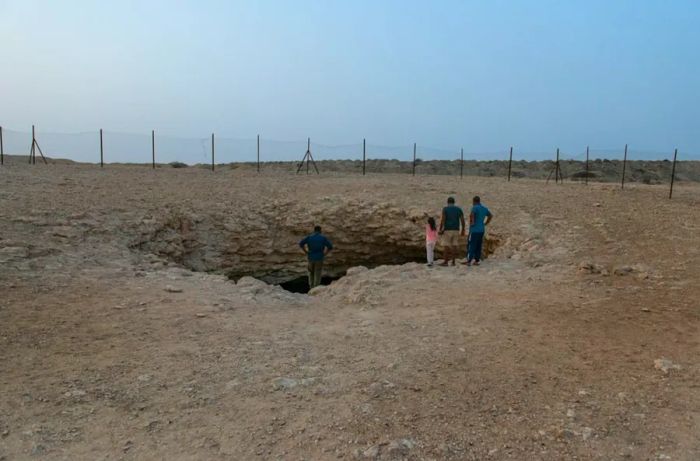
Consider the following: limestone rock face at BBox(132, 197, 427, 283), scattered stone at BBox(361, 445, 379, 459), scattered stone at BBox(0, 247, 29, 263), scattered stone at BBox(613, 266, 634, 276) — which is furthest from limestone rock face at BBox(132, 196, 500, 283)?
scattered stone at BBox(361, 445, 379, 459)

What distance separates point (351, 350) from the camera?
18.5ft

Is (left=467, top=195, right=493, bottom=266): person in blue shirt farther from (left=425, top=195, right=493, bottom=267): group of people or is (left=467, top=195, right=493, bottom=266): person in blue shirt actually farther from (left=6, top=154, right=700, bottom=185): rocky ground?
(left=6, top=154, right=700, bottom=185): rocky ground

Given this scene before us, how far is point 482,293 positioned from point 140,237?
23.9 ft

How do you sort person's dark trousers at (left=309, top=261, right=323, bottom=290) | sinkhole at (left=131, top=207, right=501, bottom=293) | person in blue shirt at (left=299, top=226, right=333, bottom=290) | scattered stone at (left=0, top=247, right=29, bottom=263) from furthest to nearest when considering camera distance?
sinkhole at (left=131, top=207, right=501, bottom=293) < person's dark trousers at (left=309, top=261, right=323, bottom=290) < person in blue shirt at (left=299, top=226, right=333, bottom=290) < scattered stone at (left=0, top=247, right=29, bottom=263)

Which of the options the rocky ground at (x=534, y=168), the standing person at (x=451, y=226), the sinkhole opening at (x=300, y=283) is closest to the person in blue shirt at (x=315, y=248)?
the standing person at (x=451, y=226)

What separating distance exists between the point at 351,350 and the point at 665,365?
9.90ft

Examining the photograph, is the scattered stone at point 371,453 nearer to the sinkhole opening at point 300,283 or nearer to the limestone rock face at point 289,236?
the limestone rock face at point 289,236

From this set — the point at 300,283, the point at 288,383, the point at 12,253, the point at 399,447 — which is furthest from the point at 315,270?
the point at 399,447

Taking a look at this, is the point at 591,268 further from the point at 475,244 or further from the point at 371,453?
the point at 371,453

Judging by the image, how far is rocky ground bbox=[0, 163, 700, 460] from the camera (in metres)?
3.90

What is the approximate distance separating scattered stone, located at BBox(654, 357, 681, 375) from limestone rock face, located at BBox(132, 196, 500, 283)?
778 cm

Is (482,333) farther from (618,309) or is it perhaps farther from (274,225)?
(274,225)

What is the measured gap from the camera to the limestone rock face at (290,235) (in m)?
13.3

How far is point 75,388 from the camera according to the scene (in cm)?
460
